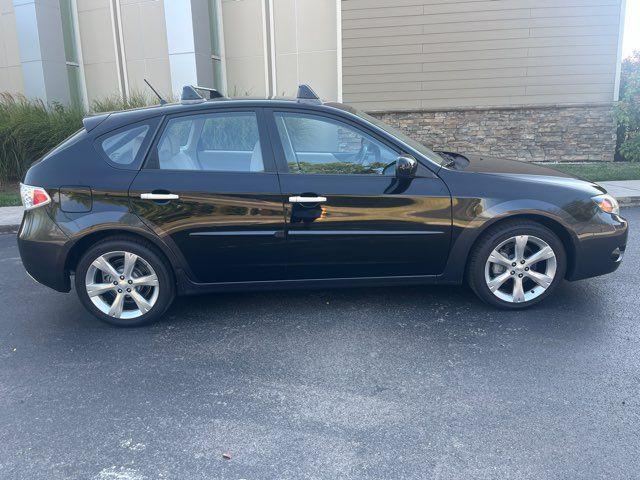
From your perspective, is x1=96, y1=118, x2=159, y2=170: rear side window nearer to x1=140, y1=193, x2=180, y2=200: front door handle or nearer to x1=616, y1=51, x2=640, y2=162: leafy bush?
x1=140, y1=193, x2=180, y2=200: front door handle

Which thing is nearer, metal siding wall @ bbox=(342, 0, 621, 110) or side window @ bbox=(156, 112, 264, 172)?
side window @ bbox=(156, 112, 264, 172)

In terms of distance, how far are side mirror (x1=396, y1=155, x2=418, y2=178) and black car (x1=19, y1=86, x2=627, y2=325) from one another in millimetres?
11

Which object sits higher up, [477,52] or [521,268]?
[477,52]

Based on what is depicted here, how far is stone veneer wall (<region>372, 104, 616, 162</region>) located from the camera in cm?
1145

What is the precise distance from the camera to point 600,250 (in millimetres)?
4191

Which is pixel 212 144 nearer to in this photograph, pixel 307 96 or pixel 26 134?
pixel 307 96

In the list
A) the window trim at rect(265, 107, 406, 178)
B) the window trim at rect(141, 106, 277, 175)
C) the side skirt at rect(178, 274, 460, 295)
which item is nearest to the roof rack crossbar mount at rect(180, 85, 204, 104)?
the window trim at rect(141, 106, 277, 175)

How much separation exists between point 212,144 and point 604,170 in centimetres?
921

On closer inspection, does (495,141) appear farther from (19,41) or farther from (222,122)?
(19,41)

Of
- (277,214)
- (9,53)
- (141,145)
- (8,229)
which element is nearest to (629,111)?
(277,214)

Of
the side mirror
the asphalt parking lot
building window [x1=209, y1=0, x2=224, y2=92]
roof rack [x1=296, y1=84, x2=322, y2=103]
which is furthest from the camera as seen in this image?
building window [x1=209, y1=0, x2=224, y2=92]

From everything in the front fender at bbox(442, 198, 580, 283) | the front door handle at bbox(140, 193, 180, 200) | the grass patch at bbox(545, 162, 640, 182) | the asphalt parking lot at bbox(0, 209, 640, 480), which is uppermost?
the front door handle at bbox(140, 193, 180, 200)

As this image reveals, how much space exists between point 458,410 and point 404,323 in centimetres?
120

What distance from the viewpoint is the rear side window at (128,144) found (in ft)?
13.3
